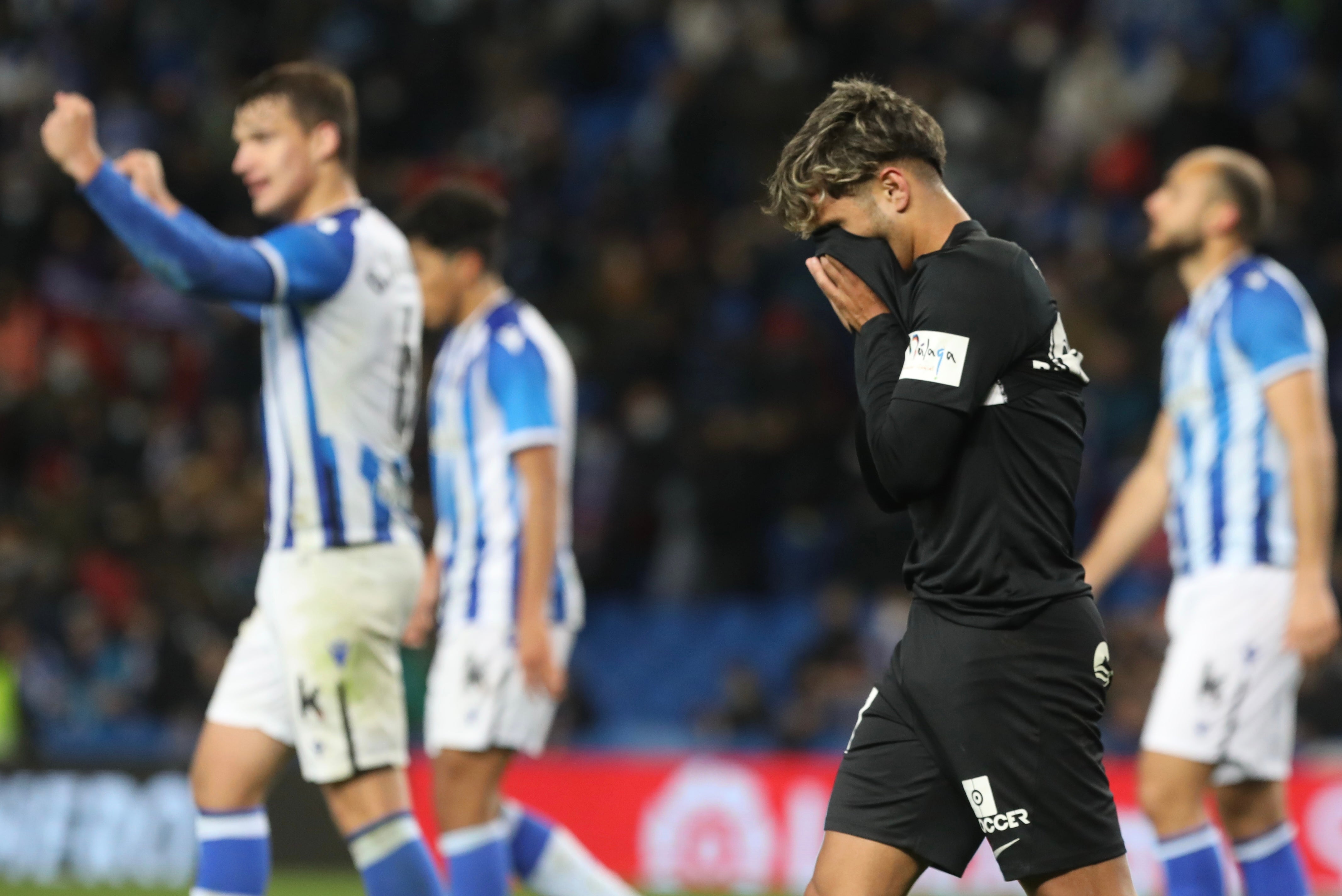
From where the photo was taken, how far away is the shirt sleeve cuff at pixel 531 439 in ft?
17.6

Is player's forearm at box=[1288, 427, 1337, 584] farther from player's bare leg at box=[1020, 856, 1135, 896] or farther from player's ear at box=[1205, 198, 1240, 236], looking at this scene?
player's bare leg at box=[1020, 856, 1135, 896]

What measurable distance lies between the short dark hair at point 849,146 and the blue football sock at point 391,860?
1.87m

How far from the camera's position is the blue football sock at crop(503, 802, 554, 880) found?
18.5ft

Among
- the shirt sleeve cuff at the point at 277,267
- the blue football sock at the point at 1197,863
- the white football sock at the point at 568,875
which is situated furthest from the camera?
the white football sock at the point at 568,875

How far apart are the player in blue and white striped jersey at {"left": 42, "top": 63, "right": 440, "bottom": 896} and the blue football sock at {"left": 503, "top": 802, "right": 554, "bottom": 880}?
52.7 inches

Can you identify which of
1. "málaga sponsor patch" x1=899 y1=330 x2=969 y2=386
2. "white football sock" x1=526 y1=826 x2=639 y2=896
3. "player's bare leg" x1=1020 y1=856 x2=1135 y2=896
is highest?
"málaga sponsor patch" x1=899 y1=330 x2=969 y2=386

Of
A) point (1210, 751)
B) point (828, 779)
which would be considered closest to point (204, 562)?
point (828, 779)

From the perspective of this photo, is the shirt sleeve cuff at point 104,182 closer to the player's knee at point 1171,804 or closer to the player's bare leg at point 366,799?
the player's bare leg at point 366,799

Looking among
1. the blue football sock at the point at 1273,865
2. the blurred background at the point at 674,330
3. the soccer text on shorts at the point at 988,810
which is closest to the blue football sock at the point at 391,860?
the soccer text on shorts at the point at 988,810

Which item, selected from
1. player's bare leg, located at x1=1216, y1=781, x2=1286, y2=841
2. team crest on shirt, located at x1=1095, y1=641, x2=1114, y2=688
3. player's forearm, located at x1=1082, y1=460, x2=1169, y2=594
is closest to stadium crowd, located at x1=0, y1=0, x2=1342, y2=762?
player's forearm, located at x1=1082, y1=460, x2=1169, y2=594

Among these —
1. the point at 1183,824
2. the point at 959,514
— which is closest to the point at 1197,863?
the point at 1183,824

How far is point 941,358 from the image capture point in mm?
3059

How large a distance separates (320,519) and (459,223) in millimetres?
1708

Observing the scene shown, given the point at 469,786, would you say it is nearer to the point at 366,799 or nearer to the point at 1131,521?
the point at 366,799
